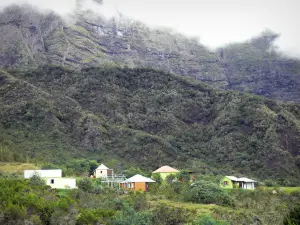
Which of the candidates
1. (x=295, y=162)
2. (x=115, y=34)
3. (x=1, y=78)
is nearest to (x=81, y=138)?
(x=1, y=78)

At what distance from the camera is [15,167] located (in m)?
68.6

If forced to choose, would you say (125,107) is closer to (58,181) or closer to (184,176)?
(184,176)

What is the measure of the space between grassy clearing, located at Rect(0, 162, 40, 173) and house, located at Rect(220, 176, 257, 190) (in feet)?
92.6

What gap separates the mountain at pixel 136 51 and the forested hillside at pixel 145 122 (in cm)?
1821

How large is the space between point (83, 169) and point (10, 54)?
233ft

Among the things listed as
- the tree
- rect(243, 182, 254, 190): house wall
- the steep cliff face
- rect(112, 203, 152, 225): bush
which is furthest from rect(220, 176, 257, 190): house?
the steep cliff face

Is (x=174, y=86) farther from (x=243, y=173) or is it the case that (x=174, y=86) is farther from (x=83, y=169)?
(x=83, y=169)

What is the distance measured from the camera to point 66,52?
141250mm

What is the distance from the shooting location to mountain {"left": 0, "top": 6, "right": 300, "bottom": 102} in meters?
139

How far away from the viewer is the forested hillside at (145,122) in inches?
3435

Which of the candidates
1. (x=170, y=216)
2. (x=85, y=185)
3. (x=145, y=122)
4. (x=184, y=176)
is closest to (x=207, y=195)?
(x=170, y=216)

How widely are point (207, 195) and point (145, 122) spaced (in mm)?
53383

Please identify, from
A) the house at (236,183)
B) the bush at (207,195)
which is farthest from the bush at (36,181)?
the house at (236,183)

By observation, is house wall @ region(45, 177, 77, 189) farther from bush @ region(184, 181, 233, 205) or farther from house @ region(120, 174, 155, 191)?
bush @ region(184, 181, 233, 205)
